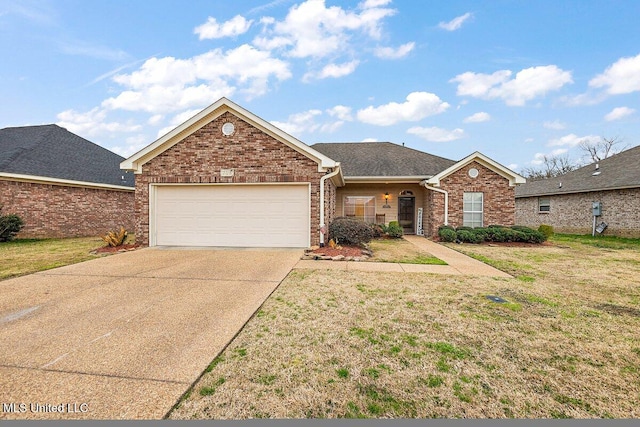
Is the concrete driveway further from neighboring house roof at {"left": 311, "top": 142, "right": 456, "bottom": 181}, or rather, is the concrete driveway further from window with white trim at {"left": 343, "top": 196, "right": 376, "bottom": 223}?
window with white trim at {"left": 343, "top": 196, "right": 376, "bottom": 223}

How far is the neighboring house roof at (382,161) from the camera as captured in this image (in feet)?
46.2

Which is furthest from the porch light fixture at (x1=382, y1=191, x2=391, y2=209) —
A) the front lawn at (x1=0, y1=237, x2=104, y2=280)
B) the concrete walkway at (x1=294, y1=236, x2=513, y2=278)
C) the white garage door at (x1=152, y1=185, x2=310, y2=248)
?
the front lawn at (x1=0, y1=237, x2=104, y2=280)

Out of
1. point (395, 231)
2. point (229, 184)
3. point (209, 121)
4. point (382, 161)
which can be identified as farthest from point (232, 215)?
point (382, 161)

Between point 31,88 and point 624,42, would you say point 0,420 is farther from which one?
point 624,42

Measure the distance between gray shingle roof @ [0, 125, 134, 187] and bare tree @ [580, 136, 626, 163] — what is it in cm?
4971

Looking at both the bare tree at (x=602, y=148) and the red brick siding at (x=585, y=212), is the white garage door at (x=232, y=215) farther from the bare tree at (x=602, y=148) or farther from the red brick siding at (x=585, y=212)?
the bare tree at (x=602, y=148)

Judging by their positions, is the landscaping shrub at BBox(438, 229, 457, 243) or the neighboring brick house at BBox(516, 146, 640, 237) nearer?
the landscaping shrub at BBox(438, 229, 457, 243)

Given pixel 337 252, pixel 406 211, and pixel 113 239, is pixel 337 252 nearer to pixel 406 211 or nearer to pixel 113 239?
pixel 113 239

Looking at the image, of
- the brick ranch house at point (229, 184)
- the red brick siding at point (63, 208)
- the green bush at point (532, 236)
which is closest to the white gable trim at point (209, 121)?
the brick ranch house at point (229, 184)

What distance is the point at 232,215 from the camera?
32.2 ft

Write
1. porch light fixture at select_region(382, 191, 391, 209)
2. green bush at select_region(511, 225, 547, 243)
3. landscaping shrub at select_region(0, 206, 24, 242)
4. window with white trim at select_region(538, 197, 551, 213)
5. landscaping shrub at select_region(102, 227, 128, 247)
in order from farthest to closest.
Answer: window with white trim at select_region(538, 197, 551, 213) → porch light fixture at select_region(382, 191, 391, 209) → green bush at select_region(511, 225, 547, 243) → landscaping shrub at select_region(0, 206, 24, 242) → landscaping shrub at select_region(102, 227, 128, 247)

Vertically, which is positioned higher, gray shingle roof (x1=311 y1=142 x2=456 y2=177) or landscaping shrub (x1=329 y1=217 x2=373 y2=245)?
gray shingle roof (x1=311 y1=142 x2=456 y2=177)

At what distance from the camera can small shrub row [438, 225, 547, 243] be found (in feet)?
37.0

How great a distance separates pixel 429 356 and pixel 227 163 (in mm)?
8692
